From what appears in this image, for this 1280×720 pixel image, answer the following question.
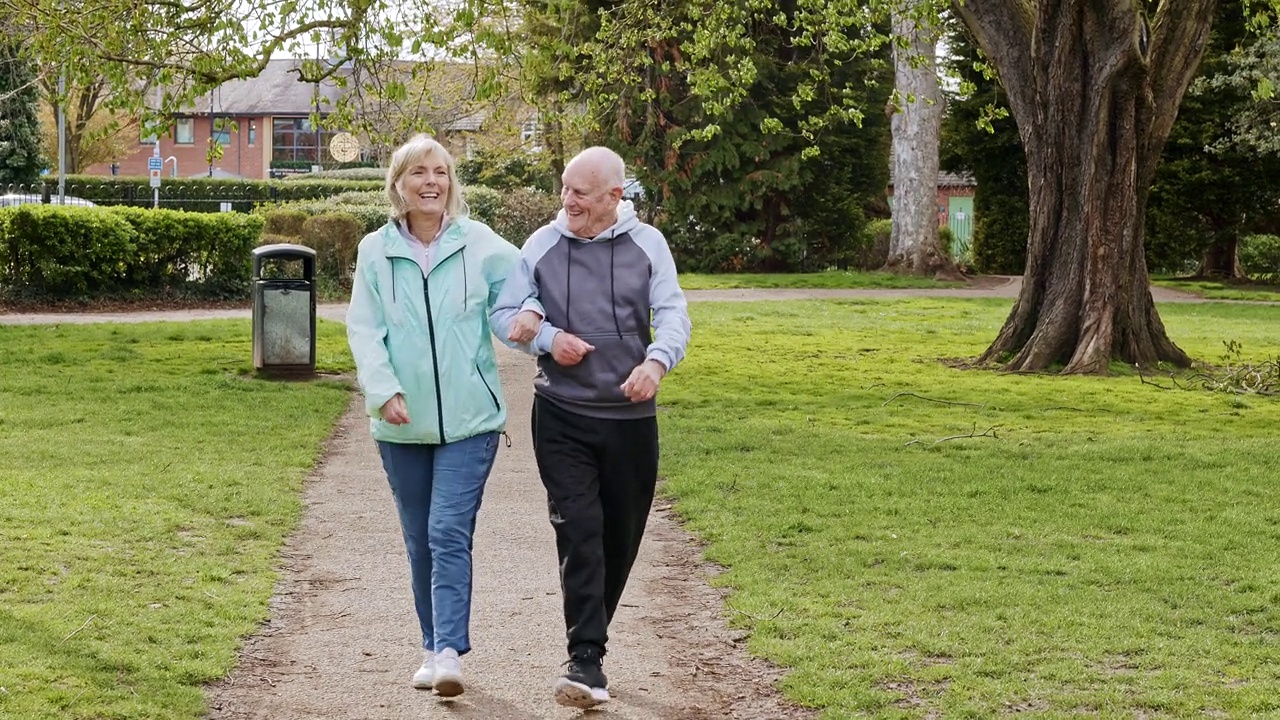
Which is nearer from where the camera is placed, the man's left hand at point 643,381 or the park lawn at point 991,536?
the man's left hand at point 643,381

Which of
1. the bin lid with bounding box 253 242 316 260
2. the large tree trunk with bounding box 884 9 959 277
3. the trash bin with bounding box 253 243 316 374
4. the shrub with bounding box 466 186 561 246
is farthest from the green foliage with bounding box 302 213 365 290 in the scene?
the large tree trunk with bounding box 884 9 959 277

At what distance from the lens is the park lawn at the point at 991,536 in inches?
203

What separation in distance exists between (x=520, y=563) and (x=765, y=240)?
27910 millimetres

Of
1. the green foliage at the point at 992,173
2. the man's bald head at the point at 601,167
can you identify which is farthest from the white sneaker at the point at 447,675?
the green foliage at the point at 992,173

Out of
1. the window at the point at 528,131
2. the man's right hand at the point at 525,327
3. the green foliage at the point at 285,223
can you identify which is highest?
the window at the point at 528,131

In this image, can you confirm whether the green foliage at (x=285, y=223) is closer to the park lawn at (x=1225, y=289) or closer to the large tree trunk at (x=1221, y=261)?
the park lawn at (x=1225, y=289)

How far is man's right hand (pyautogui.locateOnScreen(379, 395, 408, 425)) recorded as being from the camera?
4848 millimetres

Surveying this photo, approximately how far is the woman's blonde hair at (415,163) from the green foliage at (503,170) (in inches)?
1401

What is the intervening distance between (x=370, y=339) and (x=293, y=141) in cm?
8548

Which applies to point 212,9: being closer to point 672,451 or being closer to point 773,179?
point 672,451

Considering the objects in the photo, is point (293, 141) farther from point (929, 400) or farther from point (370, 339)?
point (370, 339)

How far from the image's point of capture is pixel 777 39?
33.2 m

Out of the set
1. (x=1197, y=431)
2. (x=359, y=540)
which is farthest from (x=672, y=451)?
(x=1197, y=431)

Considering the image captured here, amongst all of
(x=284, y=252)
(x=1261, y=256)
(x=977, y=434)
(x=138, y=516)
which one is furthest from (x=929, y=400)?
(x=1261, y=256)
